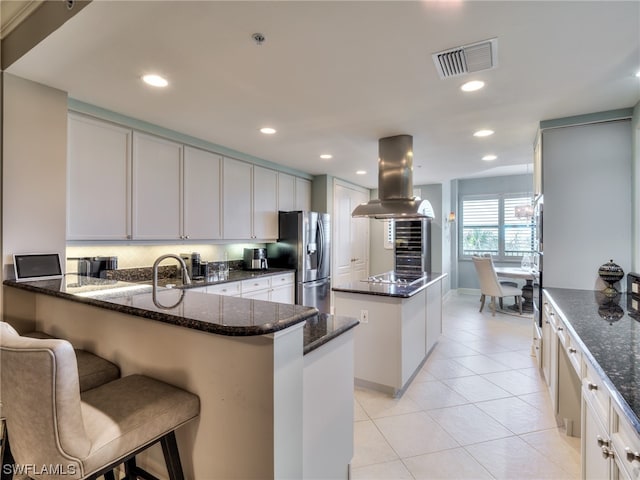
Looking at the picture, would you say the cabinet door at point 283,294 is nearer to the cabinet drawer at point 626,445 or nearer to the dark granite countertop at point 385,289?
the dark granite countertop at point 385,289

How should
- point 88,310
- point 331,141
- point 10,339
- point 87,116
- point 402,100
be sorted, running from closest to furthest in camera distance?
point 10,339 → point 88,310 → point 402,100 → point 87,116 → point 331,141

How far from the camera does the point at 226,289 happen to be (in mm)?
3455

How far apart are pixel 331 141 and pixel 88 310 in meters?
2.73

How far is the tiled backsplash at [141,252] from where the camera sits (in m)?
2.91

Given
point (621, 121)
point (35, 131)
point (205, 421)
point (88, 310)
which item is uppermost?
point (621, 121)

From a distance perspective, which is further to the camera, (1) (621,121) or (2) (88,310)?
(1) (621,121)

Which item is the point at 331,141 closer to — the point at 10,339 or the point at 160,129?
the point at 160,129

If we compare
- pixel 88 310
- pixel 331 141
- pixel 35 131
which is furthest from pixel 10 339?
pixel 331 141

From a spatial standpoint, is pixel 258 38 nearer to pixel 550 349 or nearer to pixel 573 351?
pixel 573 351

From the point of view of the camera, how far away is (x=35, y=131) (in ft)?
7.34

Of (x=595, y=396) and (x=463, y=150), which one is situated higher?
(x=463, y=150)

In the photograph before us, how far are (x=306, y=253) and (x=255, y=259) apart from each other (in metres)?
0.72

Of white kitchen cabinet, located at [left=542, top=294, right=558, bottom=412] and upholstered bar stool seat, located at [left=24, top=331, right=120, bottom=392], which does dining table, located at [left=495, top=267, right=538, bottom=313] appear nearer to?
white kitchen cabinet, located at [left=542, top=294, right=558, bottom=412]

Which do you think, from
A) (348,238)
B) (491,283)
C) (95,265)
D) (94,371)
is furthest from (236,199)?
(491,283)
